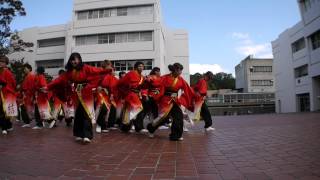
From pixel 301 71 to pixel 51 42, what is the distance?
104ft

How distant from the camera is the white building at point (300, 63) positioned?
3438 centimetres

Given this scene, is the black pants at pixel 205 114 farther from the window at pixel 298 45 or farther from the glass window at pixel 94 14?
the glass window at pixel 94 14

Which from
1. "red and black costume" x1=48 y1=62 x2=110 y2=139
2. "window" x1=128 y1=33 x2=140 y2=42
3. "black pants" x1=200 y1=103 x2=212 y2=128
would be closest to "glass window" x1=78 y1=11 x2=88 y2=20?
"window" x1=128 y1=33 x2=140 y2=42

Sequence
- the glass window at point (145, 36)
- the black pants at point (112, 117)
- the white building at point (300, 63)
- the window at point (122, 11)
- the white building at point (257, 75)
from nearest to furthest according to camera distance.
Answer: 1. the black pants at point (112, 117)
2. the white building at point (300, 63)
3. the glass window at point (145, 36)
4. the window at point (122, 11)
5. the white building at point (257, 75)

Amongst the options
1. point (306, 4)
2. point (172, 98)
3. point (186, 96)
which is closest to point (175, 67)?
point (172, 98)

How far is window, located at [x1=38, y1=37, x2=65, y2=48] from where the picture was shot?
4947 cm

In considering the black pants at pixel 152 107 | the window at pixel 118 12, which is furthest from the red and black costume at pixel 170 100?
the window at pixel 118 12

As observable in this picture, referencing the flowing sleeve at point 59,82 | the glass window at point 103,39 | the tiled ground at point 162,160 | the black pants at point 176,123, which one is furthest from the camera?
the glass window at point 103,39

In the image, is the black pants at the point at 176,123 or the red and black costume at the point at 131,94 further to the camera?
the red and black costume at the point at 131,94

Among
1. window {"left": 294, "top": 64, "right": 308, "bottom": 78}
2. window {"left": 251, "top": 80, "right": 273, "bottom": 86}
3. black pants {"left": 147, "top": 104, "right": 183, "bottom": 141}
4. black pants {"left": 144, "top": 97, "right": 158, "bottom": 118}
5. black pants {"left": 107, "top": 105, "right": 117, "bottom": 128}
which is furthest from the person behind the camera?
window {"left": 251, "top": 80, "right": 273, "bottom": 86}

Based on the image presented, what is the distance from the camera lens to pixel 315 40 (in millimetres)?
34500

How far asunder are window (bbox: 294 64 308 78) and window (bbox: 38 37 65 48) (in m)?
29.1

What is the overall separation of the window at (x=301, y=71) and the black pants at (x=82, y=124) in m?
35.6

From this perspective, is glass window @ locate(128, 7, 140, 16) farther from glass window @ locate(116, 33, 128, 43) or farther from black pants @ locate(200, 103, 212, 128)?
black pants @ locate(200, 103, 212, 128)
